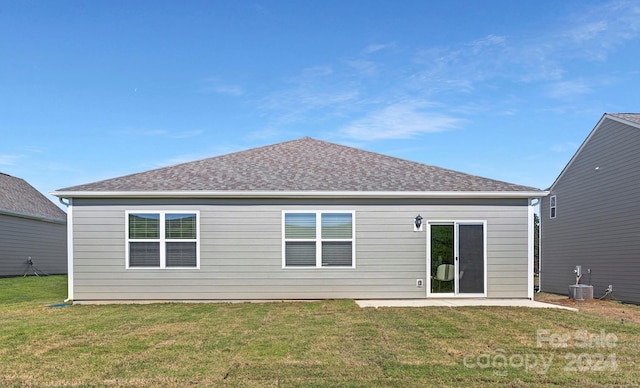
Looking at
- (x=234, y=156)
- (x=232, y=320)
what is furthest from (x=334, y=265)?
(x=234, y=156)

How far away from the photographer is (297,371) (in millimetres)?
4684

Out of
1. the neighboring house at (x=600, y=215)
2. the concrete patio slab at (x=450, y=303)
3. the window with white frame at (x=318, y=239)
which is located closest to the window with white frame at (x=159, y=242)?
the window with white frame at (x=318, y=239)

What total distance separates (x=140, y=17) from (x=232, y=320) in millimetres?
10369

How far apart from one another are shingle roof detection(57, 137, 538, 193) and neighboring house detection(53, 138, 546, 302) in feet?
0.30

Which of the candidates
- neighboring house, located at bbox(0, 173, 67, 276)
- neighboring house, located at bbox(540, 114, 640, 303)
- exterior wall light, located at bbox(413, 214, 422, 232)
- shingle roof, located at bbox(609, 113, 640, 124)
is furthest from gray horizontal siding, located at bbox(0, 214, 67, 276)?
shingle roof, located at bbox(609, 113, 640, 124)

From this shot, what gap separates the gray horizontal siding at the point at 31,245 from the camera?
63.3 feet

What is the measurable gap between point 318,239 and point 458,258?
3366 millimetres

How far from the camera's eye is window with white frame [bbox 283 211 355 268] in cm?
1080

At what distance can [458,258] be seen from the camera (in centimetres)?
1095

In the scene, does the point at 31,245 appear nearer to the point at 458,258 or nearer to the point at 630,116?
the point at 458,258

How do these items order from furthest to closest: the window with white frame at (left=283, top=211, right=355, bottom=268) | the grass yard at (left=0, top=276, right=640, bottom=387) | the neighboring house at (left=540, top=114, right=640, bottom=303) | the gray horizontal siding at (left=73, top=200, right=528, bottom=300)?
the neighboring house at (left=540, top=114, right=640, bottom=303)
the window with white frame at (left=283, top=211, right=355, bottom=268)
the gray horizontal siding at (left=73, top=200, right=528, bottom=300)
the grass yard at (left=0, top=276, right=640, bottom=387)

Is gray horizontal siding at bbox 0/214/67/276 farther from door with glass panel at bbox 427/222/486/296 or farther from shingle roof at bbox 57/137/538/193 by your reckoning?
door with glass panel at bbox 427/222/486/296

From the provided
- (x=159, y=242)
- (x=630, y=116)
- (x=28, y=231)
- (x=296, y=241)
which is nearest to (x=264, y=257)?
(x=296, y=241)

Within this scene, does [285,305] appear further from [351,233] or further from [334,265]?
[351,233]
